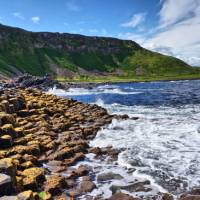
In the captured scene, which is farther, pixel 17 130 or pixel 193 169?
pixel 17 130

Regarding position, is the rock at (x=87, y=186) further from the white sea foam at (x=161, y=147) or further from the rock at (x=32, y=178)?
the white sea foam at (x=161, y=147)

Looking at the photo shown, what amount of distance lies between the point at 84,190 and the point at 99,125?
20901mm

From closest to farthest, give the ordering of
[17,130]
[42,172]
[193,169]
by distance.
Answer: [42,172] → [193,169] → [17,130]

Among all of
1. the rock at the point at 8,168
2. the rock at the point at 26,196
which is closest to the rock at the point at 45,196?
the rock at the point at 26,196

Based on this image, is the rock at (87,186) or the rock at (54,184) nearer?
the rock at (54,184)

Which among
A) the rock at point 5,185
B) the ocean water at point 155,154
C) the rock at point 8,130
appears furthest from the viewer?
the rock at point 8,130

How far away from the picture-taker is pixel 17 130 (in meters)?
28.6

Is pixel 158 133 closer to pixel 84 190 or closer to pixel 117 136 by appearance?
pixel 117 136

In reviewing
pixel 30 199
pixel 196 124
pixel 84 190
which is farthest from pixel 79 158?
pixel 196 124

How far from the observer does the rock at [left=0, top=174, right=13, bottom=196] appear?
1476 cm

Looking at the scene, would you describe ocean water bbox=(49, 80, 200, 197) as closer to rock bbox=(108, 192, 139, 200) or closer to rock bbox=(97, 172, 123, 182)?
rock bbox=(97, 172, 123, 182)

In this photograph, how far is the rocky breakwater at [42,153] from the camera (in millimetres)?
16594

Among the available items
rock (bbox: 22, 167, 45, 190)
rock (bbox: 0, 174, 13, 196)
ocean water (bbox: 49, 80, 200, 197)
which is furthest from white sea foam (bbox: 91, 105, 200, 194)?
rock (bbox: 0, 174, 13, 196)

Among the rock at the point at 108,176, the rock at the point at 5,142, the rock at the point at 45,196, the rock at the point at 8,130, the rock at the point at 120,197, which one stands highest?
the rock at the point at 8,130
